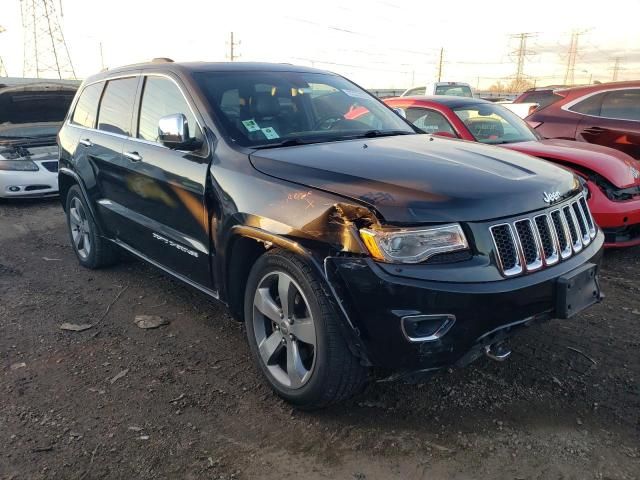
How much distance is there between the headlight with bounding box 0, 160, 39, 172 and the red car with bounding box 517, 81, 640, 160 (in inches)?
285

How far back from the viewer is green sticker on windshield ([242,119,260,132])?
11.1ft

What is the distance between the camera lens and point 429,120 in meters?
6.55

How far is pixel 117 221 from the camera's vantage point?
4.42 meters

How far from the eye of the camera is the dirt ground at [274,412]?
2514 mm

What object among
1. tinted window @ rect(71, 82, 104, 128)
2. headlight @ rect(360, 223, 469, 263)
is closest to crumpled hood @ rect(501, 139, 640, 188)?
headlight @ rect(360, 223, 469, 263)

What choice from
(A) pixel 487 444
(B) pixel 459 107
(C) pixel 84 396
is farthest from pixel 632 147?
(C) pixel 84 396

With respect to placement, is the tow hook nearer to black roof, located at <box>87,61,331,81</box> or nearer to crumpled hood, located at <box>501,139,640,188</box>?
black roof, located at <box>87,61,331,81</box>

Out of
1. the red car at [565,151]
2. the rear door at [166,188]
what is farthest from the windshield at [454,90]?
the rear door at [166,188]

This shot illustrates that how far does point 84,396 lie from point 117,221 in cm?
167

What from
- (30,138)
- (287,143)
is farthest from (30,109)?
(287,143)

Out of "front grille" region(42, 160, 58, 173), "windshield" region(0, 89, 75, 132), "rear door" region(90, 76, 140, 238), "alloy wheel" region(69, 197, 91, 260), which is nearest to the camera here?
"rear door" region(90, 76, 140, 238)

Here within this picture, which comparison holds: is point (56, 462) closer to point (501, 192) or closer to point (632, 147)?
point (501, 192)

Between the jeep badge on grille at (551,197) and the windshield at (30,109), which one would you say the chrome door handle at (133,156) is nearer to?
the jeep badge on grille at (551,197)

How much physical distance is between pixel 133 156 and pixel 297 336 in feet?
6.51
